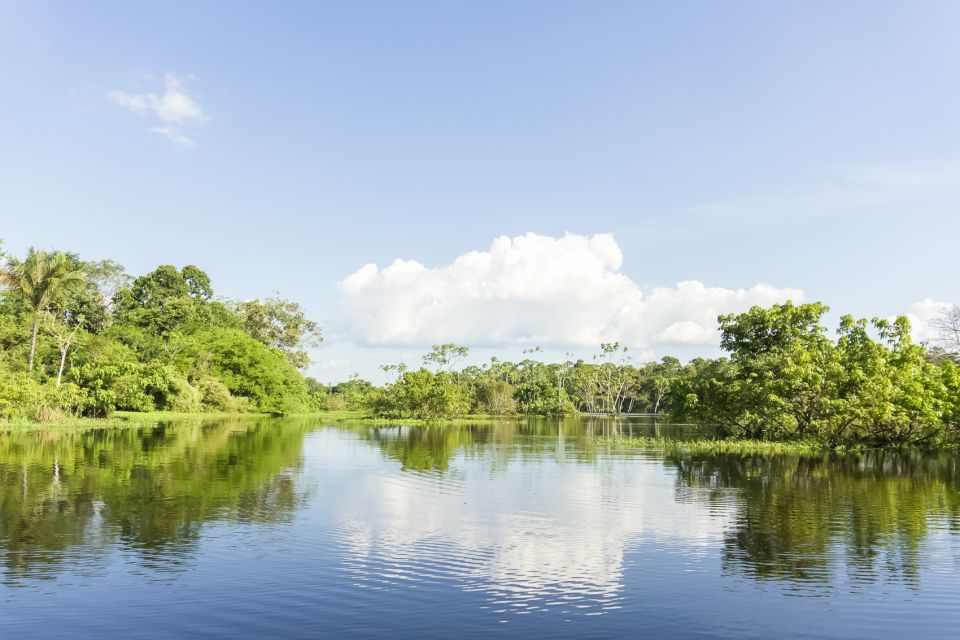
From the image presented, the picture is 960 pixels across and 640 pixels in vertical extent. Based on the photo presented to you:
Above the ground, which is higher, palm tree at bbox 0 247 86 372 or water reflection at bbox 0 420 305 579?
palm tree at bbox 0 247 86 372

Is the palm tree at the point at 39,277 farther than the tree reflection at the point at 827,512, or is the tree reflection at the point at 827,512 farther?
the palm tree at the point at 39,277

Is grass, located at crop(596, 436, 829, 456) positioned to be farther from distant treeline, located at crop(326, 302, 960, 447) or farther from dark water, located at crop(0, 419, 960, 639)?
dark water, located at crop(0, 419, 960, 639)

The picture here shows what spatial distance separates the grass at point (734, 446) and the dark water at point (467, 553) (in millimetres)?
12857

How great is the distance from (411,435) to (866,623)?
47.4m

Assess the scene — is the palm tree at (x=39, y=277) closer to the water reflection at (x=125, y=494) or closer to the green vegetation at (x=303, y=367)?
the green vegetation at (x=303, y=367)

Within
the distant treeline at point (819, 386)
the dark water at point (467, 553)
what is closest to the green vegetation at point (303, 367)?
the distant treeline at point (819, 386)

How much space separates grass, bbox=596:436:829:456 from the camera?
42206mm

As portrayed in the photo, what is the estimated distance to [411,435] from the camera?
187 ft

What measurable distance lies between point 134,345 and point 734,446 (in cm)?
6594

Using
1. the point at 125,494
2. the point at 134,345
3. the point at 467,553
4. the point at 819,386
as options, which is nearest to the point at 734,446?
the point at 819,386

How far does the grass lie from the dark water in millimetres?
12857

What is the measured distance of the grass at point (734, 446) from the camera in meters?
42.2

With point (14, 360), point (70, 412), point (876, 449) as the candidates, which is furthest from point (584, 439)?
point (14, 360)

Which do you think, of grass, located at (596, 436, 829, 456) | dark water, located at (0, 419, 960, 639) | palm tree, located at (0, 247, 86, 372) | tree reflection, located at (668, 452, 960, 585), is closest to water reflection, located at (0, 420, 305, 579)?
dark water, located at (0, 419, 960, 639)
